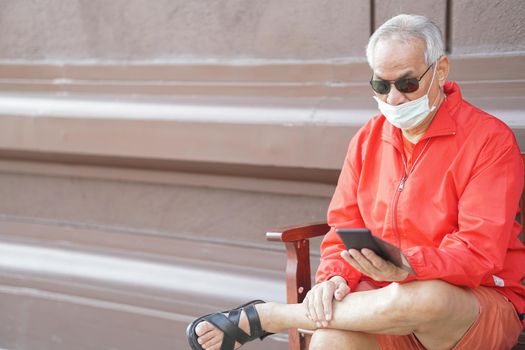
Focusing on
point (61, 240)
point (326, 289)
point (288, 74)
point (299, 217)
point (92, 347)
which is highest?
point (288, 74)

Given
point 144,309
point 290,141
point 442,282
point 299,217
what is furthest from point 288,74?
point 442,282

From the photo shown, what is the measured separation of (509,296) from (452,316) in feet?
1.14

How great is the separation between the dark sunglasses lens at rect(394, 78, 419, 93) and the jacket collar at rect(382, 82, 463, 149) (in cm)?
15

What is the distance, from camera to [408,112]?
299 centimetres

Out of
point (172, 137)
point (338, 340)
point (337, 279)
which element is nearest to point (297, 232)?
point (337, 279)

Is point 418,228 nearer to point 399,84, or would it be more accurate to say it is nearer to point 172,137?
point 399,84

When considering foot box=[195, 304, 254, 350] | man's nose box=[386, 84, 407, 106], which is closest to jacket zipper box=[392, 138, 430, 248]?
man's nose box=[386, 84, 407, 106]

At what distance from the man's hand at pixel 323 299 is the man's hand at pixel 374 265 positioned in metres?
0.25

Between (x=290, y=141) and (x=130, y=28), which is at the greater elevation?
(x=130, y=28)

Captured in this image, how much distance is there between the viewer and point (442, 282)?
2715mm

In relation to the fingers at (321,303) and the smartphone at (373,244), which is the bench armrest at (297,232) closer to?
the fingers at (321,303)

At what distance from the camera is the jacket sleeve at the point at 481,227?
8.89 ft

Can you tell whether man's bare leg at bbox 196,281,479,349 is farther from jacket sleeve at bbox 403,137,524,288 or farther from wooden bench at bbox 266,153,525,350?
wooden bench at bbox 266,153,525,350

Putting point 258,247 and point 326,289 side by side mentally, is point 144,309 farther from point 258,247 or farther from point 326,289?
point 326,289
